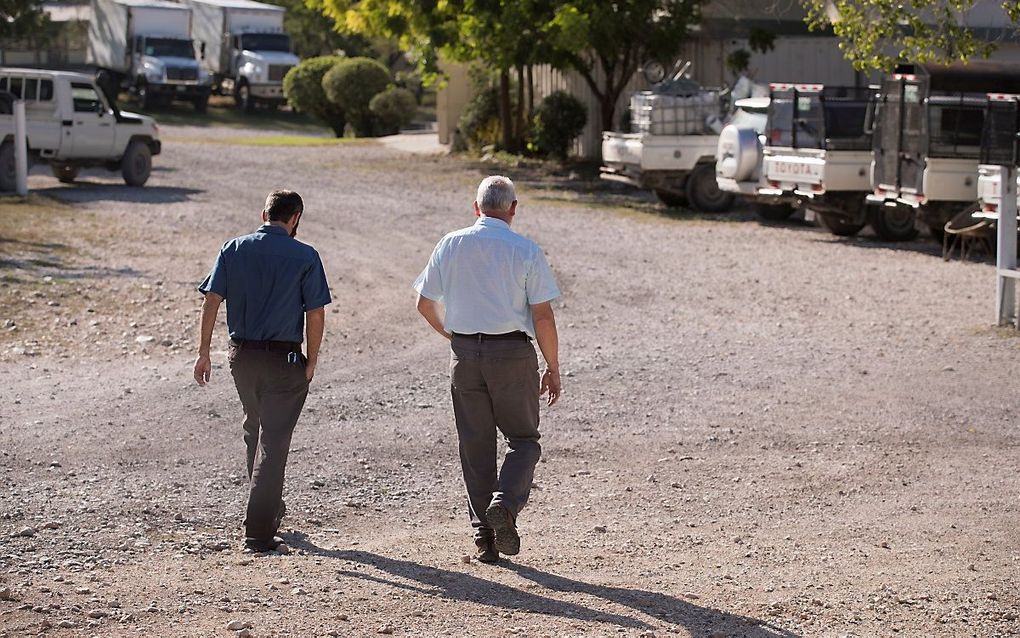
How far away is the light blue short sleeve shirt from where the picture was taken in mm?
6395

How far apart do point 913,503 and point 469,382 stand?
2643mm

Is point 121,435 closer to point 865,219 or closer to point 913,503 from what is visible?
point 913,503

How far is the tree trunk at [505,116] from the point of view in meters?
32.3

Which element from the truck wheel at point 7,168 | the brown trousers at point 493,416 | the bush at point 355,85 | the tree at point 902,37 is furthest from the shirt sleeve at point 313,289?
the bush at point 355,85

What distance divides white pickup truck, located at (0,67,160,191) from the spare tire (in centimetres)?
973

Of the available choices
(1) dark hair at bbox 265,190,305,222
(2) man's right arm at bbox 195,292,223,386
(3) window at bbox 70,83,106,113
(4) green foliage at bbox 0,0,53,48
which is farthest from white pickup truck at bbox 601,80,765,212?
A: (4) green foliage at bbox 0,0,53,48

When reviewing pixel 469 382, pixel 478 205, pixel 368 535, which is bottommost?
pixel 368 535

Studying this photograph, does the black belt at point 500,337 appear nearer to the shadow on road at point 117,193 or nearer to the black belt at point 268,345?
the black belt at point 268,345

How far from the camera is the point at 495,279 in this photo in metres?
6.39

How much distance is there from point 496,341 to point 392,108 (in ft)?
119

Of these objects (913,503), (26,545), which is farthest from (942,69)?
(26,545)

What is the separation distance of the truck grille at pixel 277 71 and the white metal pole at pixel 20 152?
26358mm

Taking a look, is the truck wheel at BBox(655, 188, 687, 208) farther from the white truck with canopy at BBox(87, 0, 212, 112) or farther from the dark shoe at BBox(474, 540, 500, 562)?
the white truck with canopy at BBox(87, 0, 212, 112)

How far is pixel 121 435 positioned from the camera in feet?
29.5
